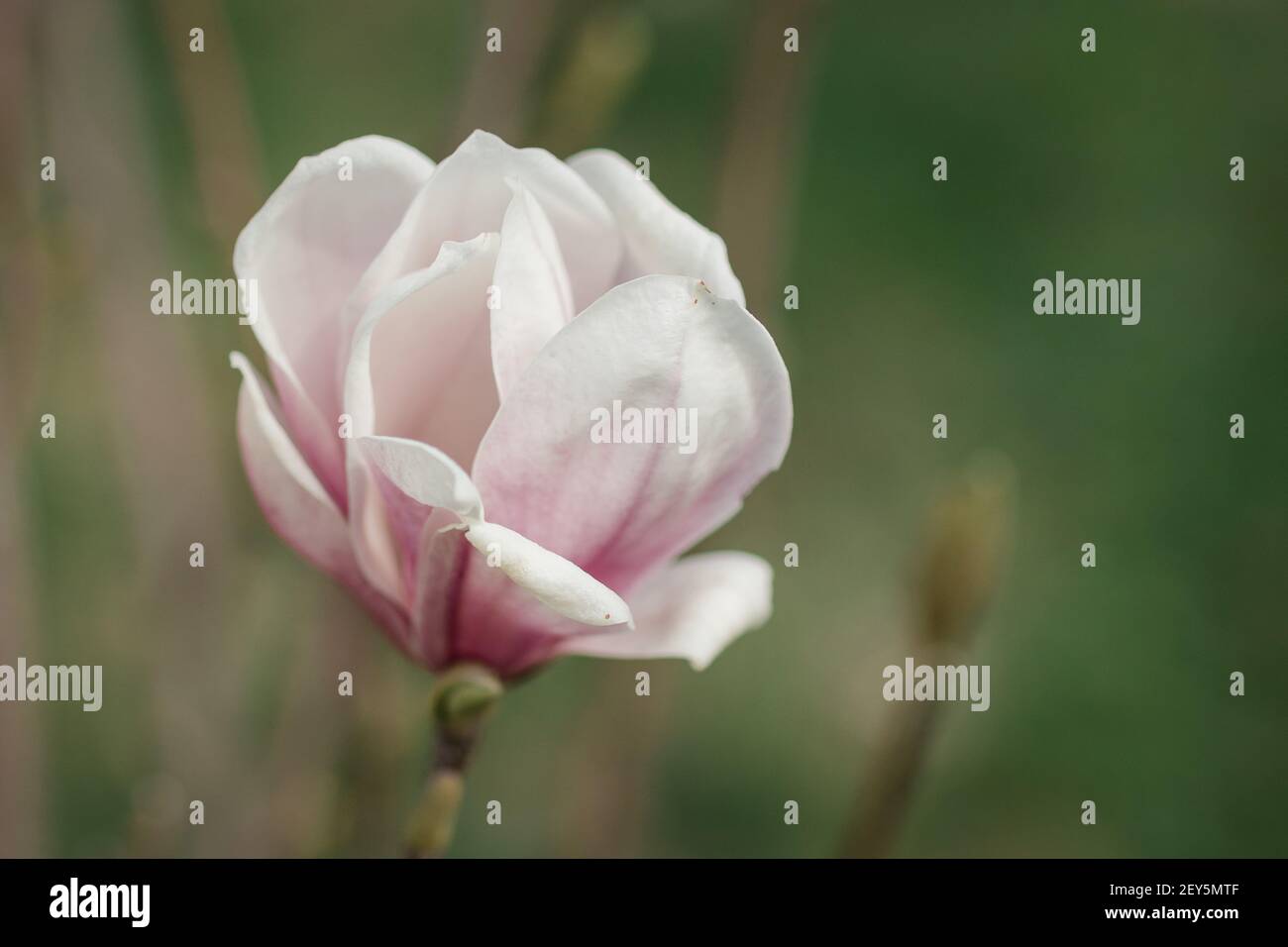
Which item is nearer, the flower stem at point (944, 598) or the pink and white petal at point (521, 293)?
the pink and white petal at point (521, 293)

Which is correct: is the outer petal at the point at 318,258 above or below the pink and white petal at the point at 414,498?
above

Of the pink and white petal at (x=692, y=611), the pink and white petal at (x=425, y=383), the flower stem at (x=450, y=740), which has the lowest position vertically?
the flower stem at (x=450, y=740)

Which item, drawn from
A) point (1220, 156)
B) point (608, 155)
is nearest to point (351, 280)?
point (608, 155)

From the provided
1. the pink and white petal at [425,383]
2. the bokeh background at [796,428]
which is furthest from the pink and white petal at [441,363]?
the bokeh background at [796,428]

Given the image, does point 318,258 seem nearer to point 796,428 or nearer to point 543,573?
point 543,573

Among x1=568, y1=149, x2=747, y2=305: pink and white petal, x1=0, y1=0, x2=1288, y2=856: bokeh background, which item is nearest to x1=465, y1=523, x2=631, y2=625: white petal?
x1=568, y1=149, x2=747, y2=305: pink and white petal

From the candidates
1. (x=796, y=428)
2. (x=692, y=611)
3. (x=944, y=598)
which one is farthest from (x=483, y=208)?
(x=796, y=428)

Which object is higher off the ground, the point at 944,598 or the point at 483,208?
the point at 483,208

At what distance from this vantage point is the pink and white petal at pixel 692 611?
0.47 meters

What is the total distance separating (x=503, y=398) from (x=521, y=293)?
1.4 inches

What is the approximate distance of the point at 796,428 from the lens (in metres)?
1.47

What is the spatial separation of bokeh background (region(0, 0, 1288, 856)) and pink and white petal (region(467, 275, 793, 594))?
0.23m

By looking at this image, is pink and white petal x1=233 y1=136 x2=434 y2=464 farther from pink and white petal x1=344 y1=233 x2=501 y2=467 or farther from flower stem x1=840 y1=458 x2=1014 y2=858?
flower stem x1=840 y1=458 x2=1014 y2=858

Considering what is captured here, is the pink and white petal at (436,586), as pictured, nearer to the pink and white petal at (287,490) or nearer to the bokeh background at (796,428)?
the pink and white petal at (287,490)
